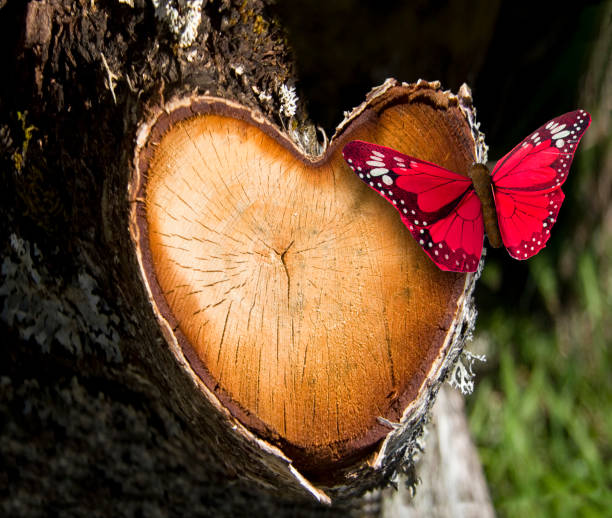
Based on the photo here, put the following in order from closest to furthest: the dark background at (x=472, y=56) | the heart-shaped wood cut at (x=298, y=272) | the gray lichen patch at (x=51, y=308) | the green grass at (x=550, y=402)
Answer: the heart-shaped wood cut at (x=298, y=272) < the gray lichen patch at (x=51, y=308) < the dark background at (x=472, y=56) < the green grass at (x=550, y=402)

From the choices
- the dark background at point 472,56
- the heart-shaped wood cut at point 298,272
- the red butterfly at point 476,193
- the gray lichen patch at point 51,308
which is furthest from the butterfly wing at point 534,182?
the gray lichen patch at point 51,308

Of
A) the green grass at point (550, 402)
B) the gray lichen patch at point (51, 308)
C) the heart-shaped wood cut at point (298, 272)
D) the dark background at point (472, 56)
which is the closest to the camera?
the heart-shaped wood cut at point (298, 272)

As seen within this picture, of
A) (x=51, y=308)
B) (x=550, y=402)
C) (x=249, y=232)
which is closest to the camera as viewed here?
(x=249, y=232)

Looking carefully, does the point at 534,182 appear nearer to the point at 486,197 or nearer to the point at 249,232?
the point at 486,197

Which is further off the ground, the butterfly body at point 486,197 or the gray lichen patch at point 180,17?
the gray lichen patch at point 180,17

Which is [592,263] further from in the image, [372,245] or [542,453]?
[372,245]

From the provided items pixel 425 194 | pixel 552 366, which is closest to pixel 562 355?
pixel 552 366

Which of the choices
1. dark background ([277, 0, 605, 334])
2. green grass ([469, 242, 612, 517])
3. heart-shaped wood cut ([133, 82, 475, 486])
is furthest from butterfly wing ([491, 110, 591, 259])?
green grass ([469, 242, 612, 517])

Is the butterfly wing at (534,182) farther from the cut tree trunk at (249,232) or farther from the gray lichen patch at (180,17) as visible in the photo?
the gray lichen patch at (180,17)
